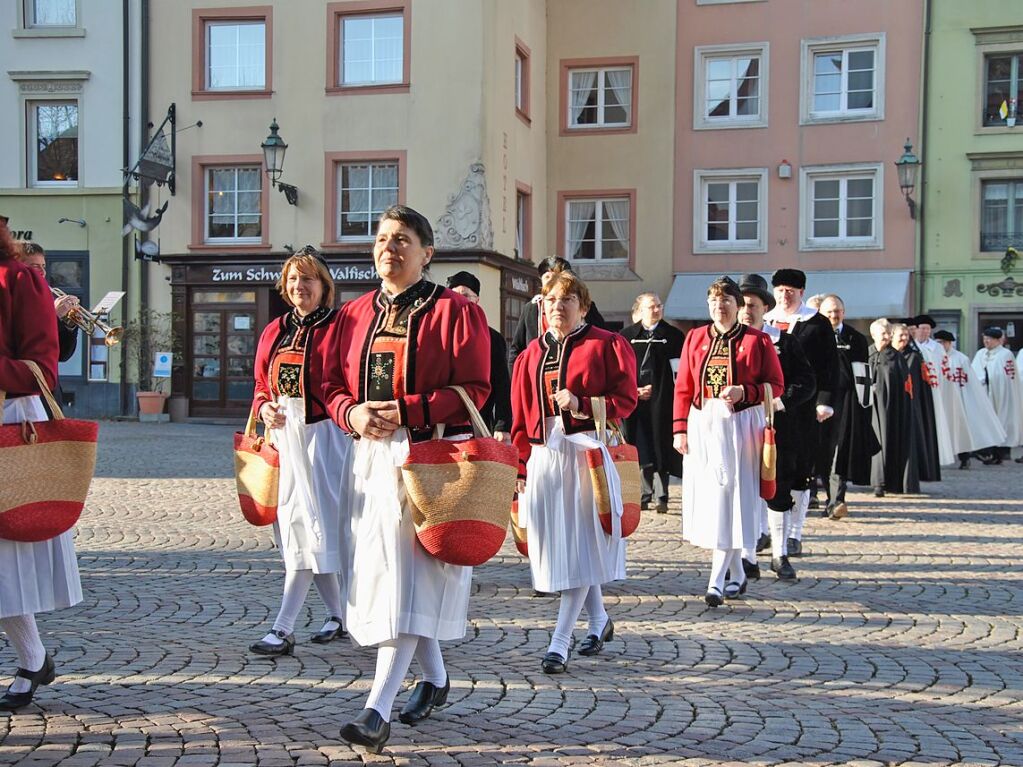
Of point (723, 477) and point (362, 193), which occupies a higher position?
point (362, 193)

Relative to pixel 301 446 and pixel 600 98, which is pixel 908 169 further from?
pixel 301 446

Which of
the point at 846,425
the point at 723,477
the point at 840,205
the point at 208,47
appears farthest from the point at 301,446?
the point at 840,205

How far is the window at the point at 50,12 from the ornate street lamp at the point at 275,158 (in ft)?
19.0

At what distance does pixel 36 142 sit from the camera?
93.3ft

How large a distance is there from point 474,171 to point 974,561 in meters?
18.4

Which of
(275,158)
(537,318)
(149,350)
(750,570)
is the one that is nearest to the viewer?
(750,570)

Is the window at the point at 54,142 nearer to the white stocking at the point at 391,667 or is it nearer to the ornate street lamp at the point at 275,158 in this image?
the ornate street lamp at the point at 275,158

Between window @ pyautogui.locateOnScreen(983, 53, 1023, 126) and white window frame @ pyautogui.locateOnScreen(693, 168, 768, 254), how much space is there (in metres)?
5.24

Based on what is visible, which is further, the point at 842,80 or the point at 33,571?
the point at 842,80

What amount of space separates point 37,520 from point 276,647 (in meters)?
1.55

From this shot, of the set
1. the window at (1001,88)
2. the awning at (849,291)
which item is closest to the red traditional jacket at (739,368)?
the awning at (849,291)

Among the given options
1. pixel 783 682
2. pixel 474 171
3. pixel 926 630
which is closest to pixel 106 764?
pixel 783 682

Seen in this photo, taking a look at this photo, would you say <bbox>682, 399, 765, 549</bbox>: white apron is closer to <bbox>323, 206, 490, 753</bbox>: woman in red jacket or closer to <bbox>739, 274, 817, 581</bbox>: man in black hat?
<bbox>739, 274, 817, 581</bbox>: man in black hat

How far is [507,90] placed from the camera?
91.7 ft
